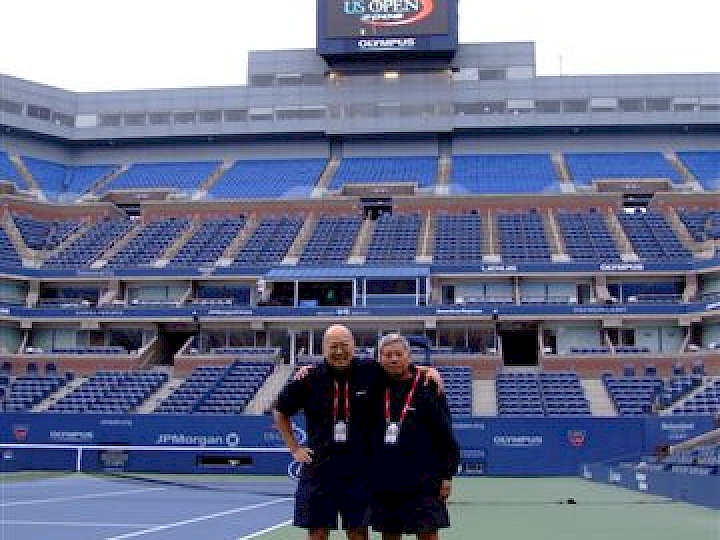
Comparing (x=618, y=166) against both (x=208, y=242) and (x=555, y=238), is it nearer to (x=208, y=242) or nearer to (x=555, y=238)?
(x=555, y=238)

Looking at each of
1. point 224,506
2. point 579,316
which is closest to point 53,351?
point 579,316

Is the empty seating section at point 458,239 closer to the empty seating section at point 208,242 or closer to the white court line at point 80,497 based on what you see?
the empty seating section at point 208,242

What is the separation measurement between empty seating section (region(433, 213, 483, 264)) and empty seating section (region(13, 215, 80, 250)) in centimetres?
2353

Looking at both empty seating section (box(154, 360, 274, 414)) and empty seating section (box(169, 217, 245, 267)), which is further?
empty seating section (box(169, 217, 245, 267))

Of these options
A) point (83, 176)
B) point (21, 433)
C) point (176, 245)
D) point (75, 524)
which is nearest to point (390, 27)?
point (176, 245)

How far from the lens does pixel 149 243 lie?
56.5 metres

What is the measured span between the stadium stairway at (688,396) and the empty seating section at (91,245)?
108ft

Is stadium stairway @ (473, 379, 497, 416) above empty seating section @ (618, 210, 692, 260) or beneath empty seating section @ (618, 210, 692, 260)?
beneath

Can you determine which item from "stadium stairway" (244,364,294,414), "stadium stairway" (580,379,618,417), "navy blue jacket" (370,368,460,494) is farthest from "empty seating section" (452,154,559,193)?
"navy blue jacket" (370,368,460,494)

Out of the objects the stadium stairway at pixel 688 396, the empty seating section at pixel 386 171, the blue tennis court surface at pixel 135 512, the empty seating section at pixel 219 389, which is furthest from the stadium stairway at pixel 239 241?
the blue tennis court surface at pixel 135 512

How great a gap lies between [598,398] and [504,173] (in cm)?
2571

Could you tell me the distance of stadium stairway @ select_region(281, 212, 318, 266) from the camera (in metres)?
52.8

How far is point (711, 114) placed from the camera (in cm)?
6625

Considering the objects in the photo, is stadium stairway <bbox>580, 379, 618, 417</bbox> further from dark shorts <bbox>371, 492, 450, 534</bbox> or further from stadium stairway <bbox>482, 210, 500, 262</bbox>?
dark shorts <bbox>371, 492, 450, 534</bbox>
